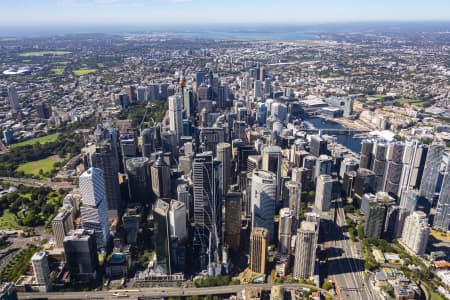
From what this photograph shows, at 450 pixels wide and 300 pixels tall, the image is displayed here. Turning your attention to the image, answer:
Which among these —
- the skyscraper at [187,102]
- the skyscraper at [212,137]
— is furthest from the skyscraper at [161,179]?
the skyscraper at [187,102]

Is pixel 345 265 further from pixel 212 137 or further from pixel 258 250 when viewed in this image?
pixel 212 137

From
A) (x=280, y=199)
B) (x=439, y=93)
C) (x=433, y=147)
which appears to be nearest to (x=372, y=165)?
(x=433, y=147)

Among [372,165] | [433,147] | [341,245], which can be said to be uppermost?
[433,147]

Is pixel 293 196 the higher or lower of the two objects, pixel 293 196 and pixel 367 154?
the lower

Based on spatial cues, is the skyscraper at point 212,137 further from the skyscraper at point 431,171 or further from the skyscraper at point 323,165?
the skyscraper at point 431,171

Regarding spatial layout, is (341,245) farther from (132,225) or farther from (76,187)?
(76,187)

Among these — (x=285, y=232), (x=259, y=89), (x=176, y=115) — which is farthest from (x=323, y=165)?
(x=259, y=89)
